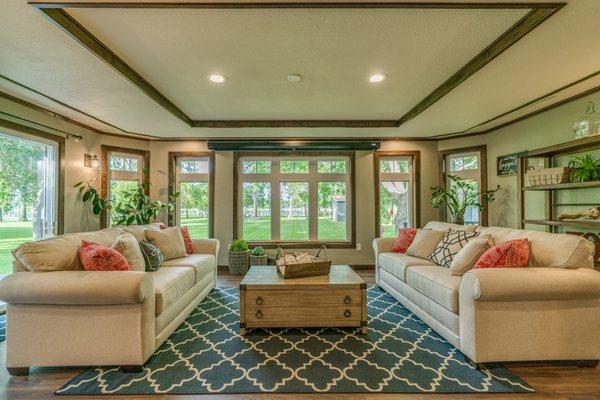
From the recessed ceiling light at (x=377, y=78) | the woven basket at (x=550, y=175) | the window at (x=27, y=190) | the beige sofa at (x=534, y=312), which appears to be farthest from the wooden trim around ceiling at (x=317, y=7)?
the window at (x=27, y=190)

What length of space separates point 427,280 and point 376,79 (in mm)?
2001

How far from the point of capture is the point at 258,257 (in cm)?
478

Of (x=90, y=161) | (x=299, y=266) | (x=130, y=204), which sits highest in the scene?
(x=90, y=161)

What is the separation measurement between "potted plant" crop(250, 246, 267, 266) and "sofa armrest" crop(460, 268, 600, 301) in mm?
3301

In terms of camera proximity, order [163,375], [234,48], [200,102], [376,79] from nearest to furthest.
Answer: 1. [163,375]
2. [234,48]
3. [376,79]
4. [200,102]

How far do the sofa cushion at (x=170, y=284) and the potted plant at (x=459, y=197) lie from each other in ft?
13.2

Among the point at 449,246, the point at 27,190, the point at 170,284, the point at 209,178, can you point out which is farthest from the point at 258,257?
the point at 27,190

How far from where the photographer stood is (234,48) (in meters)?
2.26

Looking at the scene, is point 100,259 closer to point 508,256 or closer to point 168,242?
point 168,242

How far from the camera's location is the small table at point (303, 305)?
256cm

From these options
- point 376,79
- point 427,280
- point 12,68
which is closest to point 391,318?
point 427,280

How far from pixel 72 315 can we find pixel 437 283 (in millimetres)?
2843

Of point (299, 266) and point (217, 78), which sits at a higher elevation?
point (217, 78)

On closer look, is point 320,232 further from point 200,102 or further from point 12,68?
point 12,68
